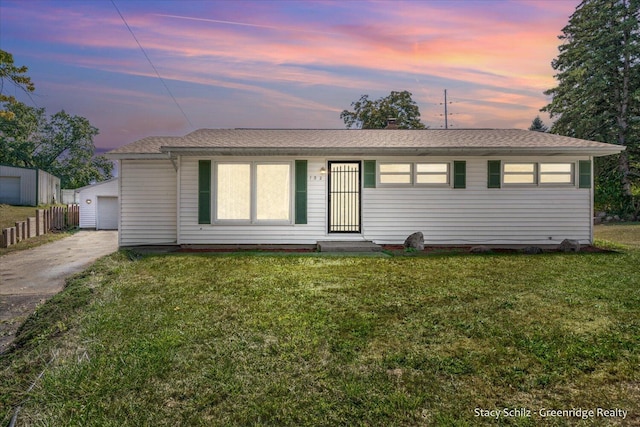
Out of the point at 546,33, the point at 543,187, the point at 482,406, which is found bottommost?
the point at 482,406

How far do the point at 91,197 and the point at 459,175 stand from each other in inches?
646

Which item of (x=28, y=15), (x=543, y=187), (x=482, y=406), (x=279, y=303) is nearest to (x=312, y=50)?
(x=543, y=187)

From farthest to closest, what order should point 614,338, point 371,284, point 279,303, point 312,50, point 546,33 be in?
point 312,50
point 546,33
point 371,284
point 279,303
point 614,338

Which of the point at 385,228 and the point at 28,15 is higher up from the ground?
the point at 28,15

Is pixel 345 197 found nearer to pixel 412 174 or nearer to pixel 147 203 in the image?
pixel 412 174

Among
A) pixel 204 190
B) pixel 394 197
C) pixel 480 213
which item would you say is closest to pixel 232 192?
pixel 204 190

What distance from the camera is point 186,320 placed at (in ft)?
12.0

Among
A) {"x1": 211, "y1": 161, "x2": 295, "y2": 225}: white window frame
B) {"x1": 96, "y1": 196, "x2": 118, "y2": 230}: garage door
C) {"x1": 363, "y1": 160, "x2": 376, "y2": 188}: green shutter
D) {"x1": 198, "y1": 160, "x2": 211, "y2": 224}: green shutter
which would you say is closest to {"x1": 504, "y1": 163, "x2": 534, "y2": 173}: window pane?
{"x1": 363, "y1": 160, "x2": 376, "y2": 188}: green shutter

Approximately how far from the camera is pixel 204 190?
28.7 ft

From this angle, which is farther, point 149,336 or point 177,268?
point 177,268

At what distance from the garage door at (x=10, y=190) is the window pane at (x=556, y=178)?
999 inches

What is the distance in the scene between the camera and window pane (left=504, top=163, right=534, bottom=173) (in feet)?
29.1

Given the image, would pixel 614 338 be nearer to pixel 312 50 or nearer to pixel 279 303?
pixel 279 303

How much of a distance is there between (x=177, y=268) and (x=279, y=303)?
308 cm
